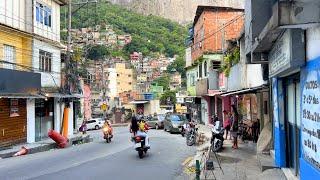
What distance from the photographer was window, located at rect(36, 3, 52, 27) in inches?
1176

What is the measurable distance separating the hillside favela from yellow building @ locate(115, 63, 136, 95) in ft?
96.2

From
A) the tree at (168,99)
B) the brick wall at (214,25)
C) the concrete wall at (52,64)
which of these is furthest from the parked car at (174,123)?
the tree at (168,99)

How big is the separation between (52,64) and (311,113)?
26.6 meters

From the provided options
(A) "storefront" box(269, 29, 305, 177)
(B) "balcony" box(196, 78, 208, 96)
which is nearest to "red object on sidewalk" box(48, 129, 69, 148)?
(A) "storefront" box(269, 29, 305, 177)

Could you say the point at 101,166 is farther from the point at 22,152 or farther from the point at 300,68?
the point at 300,68

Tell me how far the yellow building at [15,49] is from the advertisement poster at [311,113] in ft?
63.1

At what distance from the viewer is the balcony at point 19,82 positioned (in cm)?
2328

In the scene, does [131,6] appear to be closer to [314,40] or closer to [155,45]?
[155,45]

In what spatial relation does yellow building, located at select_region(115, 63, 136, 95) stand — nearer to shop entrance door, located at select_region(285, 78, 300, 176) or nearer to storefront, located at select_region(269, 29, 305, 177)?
storefront, located at select_region(269, 29, 305, 177)

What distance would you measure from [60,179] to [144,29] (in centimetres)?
10460

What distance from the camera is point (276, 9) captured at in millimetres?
7617

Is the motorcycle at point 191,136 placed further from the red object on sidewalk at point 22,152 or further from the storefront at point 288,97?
the storefront at point 288,97

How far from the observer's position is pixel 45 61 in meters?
31.0

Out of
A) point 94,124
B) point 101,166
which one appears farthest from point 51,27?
point 94,124
